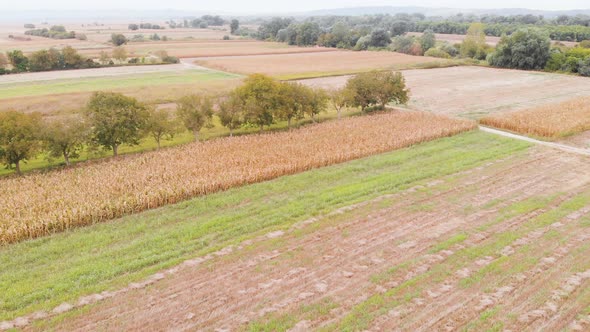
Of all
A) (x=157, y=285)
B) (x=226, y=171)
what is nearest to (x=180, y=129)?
(x=226, y=171)

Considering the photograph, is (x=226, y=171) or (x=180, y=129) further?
(x=180, y=129)

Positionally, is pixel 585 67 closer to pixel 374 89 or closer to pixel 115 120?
pixel 374 89

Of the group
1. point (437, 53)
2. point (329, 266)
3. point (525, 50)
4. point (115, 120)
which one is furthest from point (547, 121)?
point (437, 53)

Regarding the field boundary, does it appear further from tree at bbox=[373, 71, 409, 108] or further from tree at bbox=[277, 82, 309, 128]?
tree at bbox=[277, 82, 309, 128]

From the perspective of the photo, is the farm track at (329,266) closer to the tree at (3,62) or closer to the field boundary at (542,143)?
the field boundary at (542,143)

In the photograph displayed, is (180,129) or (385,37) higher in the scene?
(385,37)

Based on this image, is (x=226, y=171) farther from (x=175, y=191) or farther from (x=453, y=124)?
(x=453, y=124)

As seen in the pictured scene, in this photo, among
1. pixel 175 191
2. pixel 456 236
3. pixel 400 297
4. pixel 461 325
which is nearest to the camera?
pixel 461 325

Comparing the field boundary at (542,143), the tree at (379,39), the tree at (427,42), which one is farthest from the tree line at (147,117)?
the tree at (379,39)
